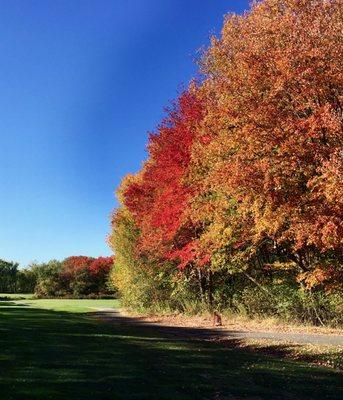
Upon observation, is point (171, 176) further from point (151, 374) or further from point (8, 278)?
point (8, 278)

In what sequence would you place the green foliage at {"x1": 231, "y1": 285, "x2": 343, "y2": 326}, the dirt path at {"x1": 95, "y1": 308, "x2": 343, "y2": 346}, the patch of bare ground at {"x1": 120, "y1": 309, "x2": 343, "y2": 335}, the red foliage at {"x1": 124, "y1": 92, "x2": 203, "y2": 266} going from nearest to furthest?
the dirt path at {"x1": 95, "y1": 308, "x2": 343, "y2": 346} < the patch of bare ground at {"x1": 120, "y1": 309, "x2": 343, "y2": 335} < the green foliage at {"x1": 231, "y1": 285, "x2": 343, "y2": 326} < the red foliage at {"x1": 124, "y1": 92, "x2": 203, "y2": 266}

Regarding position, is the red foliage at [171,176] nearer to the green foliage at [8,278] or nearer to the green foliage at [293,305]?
the green foliage at [293,305]

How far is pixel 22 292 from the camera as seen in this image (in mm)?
125688

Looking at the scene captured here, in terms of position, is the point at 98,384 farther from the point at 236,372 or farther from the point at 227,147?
the point at 227,147

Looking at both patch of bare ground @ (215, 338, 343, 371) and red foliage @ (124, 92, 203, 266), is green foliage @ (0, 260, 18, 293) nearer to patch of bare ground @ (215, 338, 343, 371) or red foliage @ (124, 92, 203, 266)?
red foliage @ (124, 92, 203, 266)

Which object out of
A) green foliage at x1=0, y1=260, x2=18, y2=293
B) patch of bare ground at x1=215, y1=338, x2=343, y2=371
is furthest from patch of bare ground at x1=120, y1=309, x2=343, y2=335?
green foliage at x1=0, y1=260, x2=18, y2=293

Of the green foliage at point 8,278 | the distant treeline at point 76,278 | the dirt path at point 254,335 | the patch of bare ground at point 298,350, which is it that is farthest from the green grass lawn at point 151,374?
the green foliage at point 8,278

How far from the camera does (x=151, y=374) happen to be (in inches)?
473

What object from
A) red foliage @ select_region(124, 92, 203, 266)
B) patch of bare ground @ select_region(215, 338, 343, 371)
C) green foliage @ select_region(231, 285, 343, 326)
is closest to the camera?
patch of bare ground @ select_region(215, 338, 343, 371)

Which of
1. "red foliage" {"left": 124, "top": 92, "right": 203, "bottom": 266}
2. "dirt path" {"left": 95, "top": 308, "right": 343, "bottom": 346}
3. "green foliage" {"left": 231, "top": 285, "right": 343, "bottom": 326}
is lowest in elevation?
"dirt path" {"left": 95, "top": 308, "right": 343, "bottom": 346}

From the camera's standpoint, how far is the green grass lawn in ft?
32.1

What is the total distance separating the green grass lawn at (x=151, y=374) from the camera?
978cm

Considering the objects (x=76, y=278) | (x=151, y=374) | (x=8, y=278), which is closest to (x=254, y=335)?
(x=151, y=374)

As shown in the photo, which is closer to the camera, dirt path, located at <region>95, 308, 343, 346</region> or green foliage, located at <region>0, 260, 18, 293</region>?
dirt path, located at <region>95, 308, 343, 346</region>
